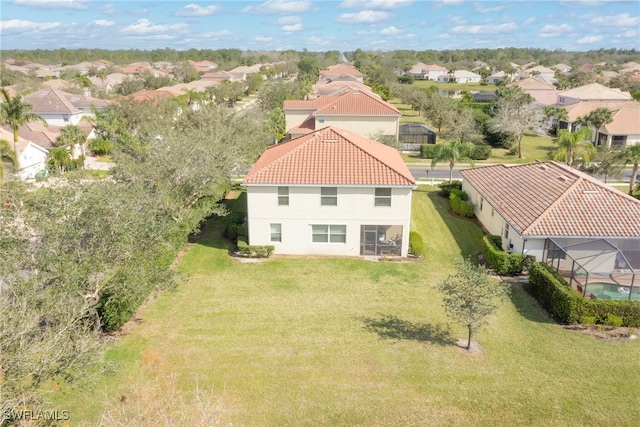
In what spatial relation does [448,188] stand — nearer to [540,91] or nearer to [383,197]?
[383,197]

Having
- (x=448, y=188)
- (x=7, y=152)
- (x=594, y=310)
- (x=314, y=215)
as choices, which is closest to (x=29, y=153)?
(x=7, y=152)

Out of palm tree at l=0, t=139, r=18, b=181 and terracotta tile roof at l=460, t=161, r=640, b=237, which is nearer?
terracotta tile roof at l=460, t=161, r=640, b=237

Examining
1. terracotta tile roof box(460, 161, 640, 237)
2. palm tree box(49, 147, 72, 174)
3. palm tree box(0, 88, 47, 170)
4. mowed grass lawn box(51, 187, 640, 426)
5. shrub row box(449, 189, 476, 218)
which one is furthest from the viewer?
palm tree box(49, 147, 72, 174)

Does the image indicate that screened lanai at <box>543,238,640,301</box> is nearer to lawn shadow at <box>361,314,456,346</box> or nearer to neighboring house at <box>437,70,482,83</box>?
lawn shadow at <box>361,314,456,346</box>

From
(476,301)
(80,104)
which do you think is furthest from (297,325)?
(80,104)

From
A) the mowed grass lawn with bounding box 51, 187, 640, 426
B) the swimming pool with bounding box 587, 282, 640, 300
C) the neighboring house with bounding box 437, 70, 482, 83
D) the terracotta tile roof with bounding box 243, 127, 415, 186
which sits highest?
the neighboring house with bounding box 437, 70, 482, 83

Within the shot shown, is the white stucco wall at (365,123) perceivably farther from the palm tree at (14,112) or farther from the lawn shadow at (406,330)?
the lawn shadow at (406,330)

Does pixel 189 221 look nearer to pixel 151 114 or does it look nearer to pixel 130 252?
pixel 130 252

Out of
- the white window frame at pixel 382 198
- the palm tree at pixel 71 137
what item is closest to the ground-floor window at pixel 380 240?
the white window frame at pixel 382 198

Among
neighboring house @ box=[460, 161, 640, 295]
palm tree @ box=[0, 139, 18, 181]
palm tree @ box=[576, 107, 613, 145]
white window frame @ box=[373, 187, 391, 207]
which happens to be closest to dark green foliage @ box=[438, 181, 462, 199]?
Result: neighboring house @ box=[460, 161, 640, 295]
